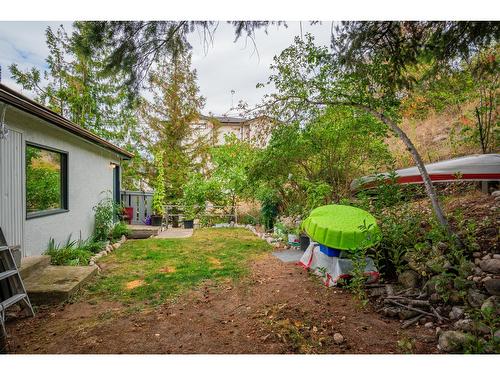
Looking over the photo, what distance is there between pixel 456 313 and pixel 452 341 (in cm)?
37

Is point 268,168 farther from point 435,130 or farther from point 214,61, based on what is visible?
point 435,130

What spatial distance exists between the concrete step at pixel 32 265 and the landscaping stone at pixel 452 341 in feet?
11.6

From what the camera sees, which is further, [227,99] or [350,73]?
[227,99]

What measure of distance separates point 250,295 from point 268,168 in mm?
2552

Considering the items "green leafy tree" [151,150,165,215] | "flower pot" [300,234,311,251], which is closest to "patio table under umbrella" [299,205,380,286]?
"flower pot" [300,234,311,251]

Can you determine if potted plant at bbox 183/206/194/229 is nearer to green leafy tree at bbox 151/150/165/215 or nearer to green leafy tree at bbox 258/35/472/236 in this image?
green leafy tree at bbox 151/150/165/215

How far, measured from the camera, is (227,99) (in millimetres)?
3287

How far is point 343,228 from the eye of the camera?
2.75m

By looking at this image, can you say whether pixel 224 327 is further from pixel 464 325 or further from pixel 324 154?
pixel 324 154

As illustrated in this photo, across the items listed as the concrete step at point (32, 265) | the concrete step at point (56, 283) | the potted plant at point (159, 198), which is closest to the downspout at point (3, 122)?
the concrete step at point (32, 265)

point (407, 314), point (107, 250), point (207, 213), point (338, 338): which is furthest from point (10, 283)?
point (207, 213)

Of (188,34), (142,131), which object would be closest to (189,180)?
Result: (142,131)
